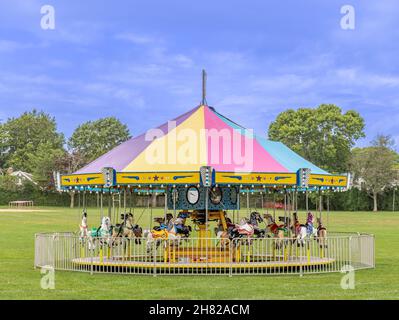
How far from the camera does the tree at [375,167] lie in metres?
71.6

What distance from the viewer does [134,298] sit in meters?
13.6

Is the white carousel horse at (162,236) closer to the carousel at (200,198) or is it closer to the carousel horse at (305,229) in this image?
the carousel at (200,198)

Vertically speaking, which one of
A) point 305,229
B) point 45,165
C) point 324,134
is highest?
point 324,134

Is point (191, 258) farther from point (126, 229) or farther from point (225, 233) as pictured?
point (126, 229)

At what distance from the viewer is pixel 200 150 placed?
61.8 feet

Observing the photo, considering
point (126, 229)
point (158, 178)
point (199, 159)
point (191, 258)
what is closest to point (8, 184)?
point (126, 229)

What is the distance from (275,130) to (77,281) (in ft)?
223

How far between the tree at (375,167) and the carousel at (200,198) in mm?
52369

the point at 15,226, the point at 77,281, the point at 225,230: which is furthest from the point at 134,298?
the point at 15,226

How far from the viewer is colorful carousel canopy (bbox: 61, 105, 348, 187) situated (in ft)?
58.0

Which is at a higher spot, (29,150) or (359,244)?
(29,150)

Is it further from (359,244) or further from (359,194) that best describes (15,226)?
(359,194)

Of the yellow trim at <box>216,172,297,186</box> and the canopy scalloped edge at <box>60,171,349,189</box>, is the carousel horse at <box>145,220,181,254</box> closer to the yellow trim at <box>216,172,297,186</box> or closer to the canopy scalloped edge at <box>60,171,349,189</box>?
the canopy scalloped edge at <box>60,171,349,189</box>

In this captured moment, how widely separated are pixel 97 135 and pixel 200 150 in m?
77.5
